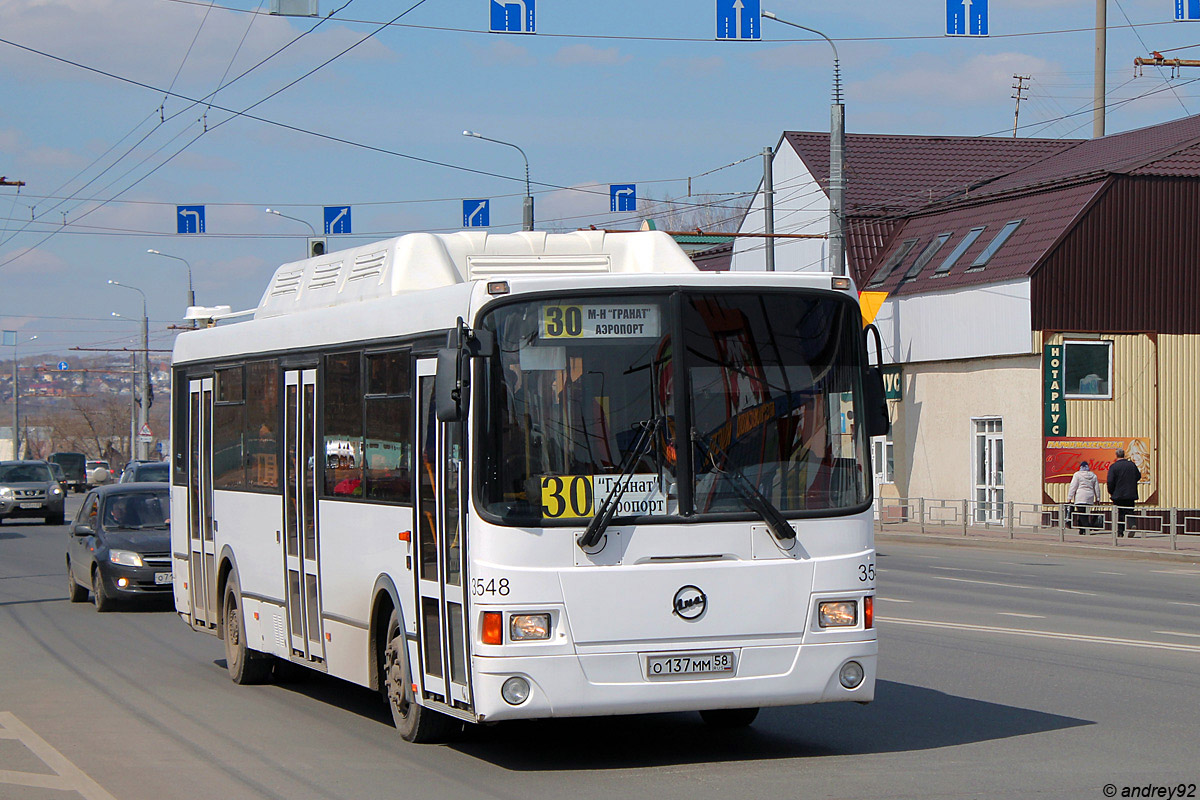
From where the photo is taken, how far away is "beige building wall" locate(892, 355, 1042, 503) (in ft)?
120

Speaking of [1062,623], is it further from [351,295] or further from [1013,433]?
[1013,433]

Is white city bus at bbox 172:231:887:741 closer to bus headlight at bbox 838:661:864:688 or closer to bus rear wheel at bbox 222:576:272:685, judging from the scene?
bus headlight at bbox 838:661:864:688

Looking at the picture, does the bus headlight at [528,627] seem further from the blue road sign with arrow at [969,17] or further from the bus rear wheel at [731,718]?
the blue road sign with arrow at [969,17]

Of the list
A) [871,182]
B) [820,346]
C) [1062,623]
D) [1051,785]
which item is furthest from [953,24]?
[871,182]

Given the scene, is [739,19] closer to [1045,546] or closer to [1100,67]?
[1045,546]

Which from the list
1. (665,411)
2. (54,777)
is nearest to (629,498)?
(665,411)

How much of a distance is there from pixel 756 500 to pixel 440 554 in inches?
68.5

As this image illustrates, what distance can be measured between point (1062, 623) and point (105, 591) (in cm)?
1074

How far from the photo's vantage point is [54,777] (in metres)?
8.65

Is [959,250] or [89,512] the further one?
[959,250]

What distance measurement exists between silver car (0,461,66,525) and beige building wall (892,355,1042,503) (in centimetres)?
2316

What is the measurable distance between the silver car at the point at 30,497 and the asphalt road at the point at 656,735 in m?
30.6

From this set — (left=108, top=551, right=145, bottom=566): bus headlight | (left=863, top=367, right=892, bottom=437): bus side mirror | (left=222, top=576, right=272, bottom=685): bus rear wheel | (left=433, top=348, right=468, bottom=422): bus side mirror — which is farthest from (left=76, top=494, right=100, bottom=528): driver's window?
(left=863, top=367, right=892, bottom=437): bus side mirror

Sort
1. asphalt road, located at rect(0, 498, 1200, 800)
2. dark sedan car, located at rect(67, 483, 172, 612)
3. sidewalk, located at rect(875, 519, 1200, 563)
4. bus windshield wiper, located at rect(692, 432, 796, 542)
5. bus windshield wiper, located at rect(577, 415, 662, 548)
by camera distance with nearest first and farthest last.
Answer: asphalt road, located at rect(0, 498, 1200, 800) → bus windshield wiper, located at rect(577, 415, 662, 548) → bus windshield wiper, located at rect(692, 432, 796, 542) → dark sedan car, located at rect(67, 483, 172, 612) → sidewalk, located at rect(875, 519, 1200, 563)
